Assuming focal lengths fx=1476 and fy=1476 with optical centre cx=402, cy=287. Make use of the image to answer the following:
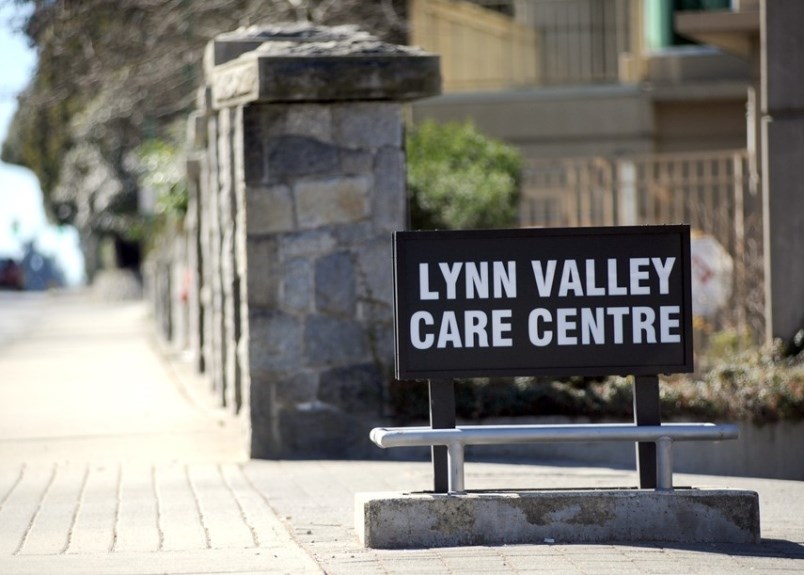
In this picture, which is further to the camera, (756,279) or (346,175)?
(756,279)

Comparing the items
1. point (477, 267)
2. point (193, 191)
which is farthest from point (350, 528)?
point (193, 191)

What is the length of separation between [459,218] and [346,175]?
13.9ft

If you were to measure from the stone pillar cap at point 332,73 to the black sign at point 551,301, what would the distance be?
8.96ft

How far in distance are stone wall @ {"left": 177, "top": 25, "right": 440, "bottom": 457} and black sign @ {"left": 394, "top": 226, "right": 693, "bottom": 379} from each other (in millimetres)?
2650

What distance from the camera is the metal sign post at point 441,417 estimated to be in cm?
631

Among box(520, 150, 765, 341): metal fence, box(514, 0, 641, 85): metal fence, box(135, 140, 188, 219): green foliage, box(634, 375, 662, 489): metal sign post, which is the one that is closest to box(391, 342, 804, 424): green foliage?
box(634, 375, 662, 489): metal sign post

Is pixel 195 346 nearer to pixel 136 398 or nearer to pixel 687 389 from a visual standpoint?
pixel 136 398

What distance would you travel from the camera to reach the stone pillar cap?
873 cm

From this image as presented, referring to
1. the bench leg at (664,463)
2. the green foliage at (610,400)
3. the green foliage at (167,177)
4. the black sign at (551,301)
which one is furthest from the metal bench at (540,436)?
the green foliage at (167,177)

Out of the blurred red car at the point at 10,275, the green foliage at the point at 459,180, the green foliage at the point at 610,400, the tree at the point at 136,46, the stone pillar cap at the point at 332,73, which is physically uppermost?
the tree at the point at 136,46

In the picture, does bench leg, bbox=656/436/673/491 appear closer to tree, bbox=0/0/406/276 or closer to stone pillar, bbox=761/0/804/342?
stone pillar, bbox=761/0/804/342

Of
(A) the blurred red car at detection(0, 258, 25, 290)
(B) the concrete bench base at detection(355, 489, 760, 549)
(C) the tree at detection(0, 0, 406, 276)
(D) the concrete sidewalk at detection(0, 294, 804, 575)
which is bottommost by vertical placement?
(A) the blurred red car at detection(0, 258, 25, 290)

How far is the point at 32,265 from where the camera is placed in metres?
70.8

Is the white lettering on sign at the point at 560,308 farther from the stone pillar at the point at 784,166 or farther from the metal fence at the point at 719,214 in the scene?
the metal fence at the point at 719,214
